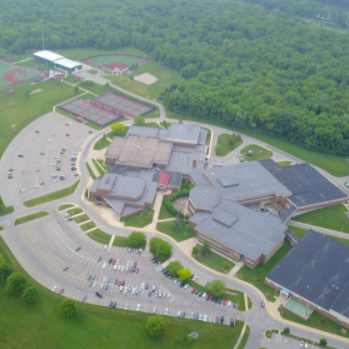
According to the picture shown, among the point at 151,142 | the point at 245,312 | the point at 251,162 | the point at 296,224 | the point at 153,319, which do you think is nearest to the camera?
the point at 153,319

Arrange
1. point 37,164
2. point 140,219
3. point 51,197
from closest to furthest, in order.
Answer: point 140,219 < point 51,197 < point 37,164

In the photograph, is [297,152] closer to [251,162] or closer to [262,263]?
[251,162]

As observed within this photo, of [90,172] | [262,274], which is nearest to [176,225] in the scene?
[262,274]

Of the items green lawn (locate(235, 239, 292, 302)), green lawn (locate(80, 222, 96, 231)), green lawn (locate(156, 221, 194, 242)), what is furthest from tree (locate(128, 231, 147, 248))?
green lawn (locate(235, 239, 292, 302))

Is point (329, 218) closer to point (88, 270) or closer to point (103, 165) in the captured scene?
point (88, 270)

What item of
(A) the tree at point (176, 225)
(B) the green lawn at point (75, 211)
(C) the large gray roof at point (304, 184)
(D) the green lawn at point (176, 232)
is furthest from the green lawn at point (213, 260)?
(B) the green lawn at point (75, 211)

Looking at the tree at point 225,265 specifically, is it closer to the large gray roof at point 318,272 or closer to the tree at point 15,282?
the large gray roof at point 318,272

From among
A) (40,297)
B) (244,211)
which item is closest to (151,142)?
(244,211)
